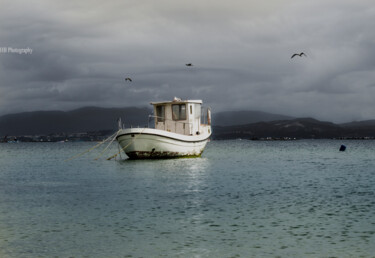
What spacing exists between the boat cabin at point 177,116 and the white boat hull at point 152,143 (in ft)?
4.37

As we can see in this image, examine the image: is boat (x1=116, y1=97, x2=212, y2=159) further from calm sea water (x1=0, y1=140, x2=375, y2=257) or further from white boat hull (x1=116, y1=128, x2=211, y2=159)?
calm sea water (x1=0, y1=140, x2=375, y2=257)

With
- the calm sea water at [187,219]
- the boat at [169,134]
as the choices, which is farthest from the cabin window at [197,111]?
the calm sea water at [187,219]

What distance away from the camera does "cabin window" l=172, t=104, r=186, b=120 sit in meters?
49.6

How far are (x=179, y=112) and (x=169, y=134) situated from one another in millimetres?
4278

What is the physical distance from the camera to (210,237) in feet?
51.2

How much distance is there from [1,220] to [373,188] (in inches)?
921

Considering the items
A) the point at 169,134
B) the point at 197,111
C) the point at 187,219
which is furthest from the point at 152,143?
the point at 187,219

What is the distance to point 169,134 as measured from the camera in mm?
46281

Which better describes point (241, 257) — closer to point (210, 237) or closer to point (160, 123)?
point (210, 237)

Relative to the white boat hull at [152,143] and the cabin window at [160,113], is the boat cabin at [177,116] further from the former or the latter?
the white boat hull at [152,143]

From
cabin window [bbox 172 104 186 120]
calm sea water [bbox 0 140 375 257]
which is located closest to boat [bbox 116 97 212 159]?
cabin window [bbox 172 104 186 120]

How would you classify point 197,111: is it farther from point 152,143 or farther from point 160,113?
point 152,143

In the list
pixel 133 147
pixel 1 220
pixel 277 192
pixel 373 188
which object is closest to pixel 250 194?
pixel 277 192

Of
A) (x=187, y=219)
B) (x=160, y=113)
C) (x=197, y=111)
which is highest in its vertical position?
(x=197, y=111)
